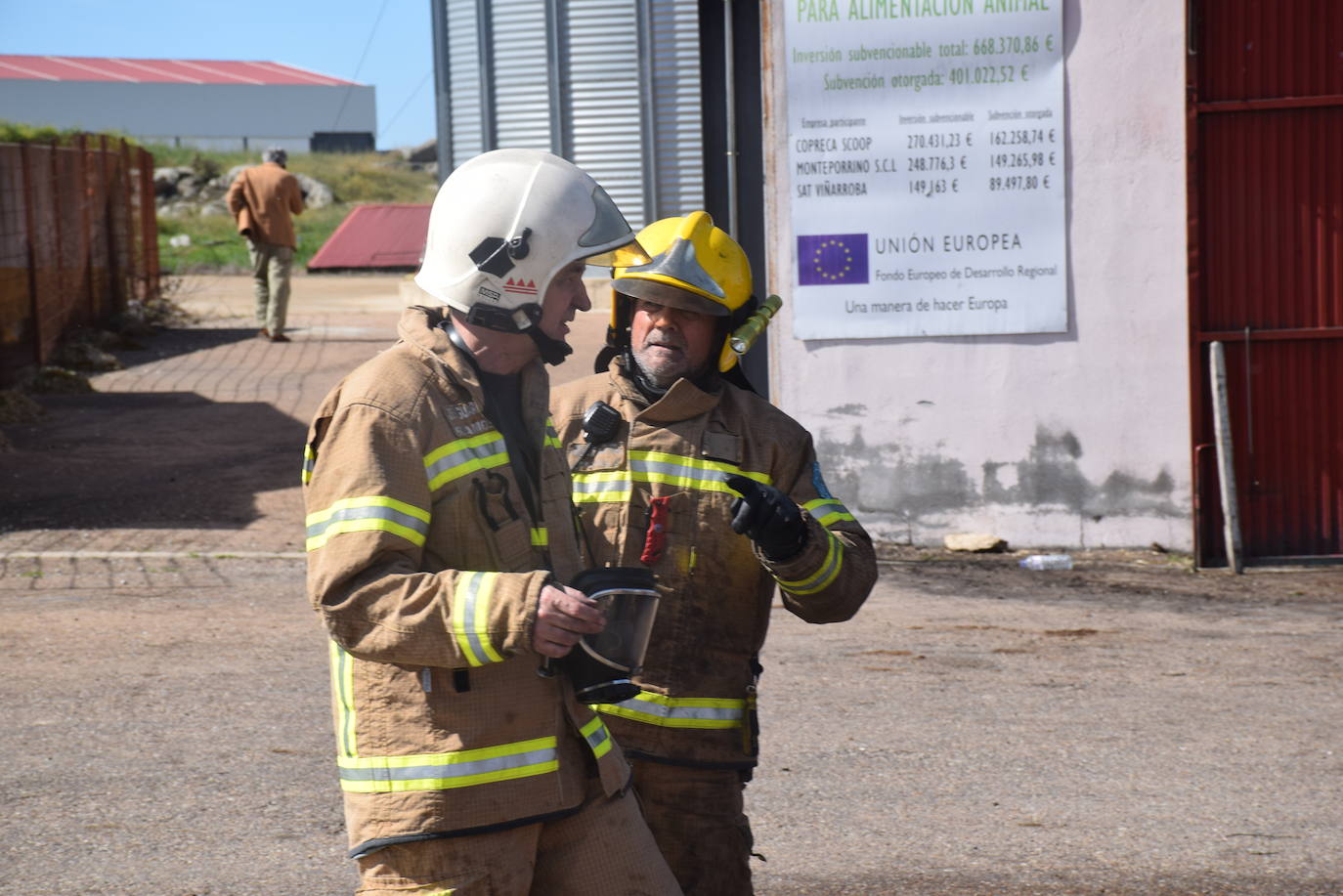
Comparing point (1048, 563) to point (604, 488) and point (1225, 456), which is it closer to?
point (1225, 456)

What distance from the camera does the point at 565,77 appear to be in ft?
62.6

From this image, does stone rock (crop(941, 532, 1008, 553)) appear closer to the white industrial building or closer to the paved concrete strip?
the paved concrete strip

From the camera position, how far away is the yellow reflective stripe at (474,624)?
8.13 ft

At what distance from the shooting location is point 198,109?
7919 centimetres

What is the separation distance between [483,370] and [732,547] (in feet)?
3.18

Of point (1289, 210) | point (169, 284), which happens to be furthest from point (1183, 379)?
point (169, 284)

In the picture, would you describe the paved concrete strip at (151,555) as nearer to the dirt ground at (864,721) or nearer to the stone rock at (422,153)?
the dirt ground at (864,721)

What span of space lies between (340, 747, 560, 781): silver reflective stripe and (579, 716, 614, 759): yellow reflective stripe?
12 cm

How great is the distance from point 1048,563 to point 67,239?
11.7m

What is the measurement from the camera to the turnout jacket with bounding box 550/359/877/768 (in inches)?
138

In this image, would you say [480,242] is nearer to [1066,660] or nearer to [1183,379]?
[1066,660]

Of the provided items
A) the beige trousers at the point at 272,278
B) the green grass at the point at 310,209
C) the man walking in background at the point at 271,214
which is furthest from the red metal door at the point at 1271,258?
the green grass at the point at 310,209

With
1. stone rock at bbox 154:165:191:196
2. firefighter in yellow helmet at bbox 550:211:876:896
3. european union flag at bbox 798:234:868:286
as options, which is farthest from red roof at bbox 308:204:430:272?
firefighter in yellow helmet at bbox 550:211:876:896

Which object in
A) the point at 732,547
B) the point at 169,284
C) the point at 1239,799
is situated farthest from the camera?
the point at 169,284
